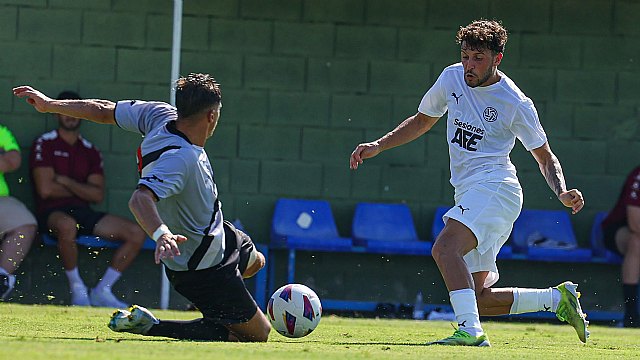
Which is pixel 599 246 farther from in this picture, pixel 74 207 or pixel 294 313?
pixel 294 313

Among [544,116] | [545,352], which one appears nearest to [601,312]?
[544,116]

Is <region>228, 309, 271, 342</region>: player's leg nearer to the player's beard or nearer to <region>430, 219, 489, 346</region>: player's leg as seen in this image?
<region>430, 219, 489, 346</region>: player's leg

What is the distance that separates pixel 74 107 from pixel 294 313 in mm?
1873

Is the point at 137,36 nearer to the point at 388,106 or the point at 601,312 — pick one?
the point at 388,106

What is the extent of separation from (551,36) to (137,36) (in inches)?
172

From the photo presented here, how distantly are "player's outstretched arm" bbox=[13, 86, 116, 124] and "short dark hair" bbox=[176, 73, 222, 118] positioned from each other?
0.52m

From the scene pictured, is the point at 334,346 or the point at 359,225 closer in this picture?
the point at 334,346

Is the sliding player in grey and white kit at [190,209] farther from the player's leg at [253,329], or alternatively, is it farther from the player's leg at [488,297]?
the player's leg at [488,297]

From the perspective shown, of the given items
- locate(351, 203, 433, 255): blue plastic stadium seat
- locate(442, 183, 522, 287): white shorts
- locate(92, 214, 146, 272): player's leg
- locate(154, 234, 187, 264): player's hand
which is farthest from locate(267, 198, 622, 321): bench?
locate(154, 234, 187, 264): player's hand

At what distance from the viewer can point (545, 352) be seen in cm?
740

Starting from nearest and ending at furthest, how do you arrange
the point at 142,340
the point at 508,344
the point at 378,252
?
the point at 142,340 < the point at 508,344 < the point at 378,252

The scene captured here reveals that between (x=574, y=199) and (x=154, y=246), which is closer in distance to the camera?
(x=574, y=199)

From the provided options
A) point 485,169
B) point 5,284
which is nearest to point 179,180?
point 485,169

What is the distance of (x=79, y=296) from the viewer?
39.2ft
